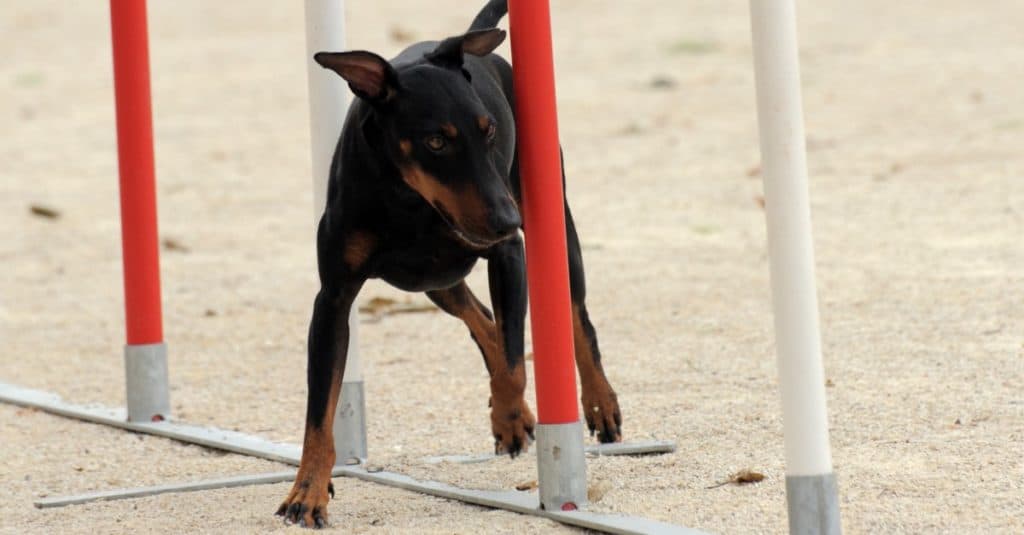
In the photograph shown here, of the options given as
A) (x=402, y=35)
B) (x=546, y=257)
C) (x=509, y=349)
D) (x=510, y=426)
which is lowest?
(x=510, y=426)

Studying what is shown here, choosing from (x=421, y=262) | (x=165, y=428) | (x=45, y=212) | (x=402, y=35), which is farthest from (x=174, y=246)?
(x=402, y=35)

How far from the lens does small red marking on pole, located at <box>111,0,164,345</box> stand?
5.77 meters

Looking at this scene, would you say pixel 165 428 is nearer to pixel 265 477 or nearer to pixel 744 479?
pixel 265 477

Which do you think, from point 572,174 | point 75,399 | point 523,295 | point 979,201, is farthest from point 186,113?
point 523,295

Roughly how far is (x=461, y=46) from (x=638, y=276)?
3.85 m

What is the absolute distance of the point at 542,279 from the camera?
415 centimetres

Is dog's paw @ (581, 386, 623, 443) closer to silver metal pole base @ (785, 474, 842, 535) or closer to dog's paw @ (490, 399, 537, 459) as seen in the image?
dog's paw @ (490, 399, 537, 459)

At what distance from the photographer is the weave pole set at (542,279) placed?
3.55 metres

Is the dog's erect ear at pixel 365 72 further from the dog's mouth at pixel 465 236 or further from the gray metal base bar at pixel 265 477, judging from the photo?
the gray metal base bar at pixel 265 477

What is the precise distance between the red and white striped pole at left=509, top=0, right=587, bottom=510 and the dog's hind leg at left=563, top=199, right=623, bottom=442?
31.8 inches

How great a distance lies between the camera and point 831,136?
12070 mm

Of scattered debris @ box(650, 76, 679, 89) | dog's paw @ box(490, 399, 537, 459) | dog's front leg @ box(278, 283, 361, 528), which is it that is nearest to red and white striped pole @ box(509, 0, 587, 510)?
dog's paw @ box(490, 399, 537, 459)

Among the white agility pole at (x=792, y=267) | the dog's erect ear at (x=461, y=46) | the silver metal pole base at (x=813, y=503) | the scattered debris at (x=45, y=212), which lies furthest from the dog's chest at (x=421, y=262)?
the scattered debris at (x=45, y=212)

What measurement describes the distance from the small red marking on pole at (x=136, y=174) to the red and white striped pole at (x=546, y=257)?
200 centimetres
